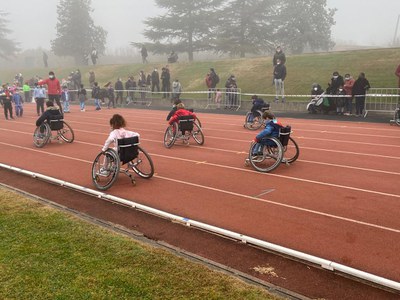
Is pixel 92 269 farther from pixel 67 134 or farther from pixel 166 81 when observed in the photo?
pixel 166 81

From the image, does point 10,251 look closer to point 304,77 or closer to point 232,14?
point 304,77

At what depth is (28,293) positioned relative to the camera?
383 cm

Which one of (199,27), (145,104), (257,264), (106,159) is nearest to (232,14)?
(199,27)

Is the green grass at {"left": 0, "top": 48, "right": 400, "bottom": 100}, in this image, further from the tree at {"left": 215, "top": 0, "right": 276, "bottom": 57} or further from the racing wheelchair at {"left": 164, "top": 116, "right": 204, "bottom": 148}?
the racing wheelchair at {"left": 164, "top": 116, "right": 204, "bottom": 148}

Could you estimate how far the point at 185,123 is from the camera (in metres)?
11.3

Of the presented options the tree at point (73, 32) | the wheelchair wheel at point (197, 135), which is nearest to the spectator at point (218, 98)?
the wheelchair wheel at point (197, 135)

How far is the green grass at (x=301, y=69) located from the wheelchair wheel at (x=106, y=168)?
16.6 metres

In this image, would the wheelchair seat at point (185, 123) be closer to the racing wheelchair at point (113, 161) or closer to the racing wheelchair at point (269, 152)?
the racing wheelchair at point (269, 152)

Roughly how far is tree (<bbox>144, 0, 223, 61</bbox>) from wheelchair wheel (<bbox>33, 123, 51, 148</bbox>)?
34581 mm

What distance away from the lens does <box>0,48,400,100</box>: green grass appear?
22.4 m

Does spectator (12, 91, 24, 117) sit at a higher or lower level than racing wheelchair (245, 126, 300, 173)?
higher

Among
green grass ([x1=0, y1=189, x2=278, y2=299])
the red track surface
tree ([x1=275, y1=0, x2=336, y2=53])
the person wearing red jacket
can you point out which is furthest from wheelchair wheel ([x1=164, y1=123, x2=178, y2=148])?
tree ([x1=275, y1=0, x2=336, y2=53])

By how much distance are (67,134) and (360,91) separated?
38.8ft

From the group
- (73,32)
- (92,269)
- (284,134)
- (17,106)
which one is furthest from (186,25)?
(92,269)
